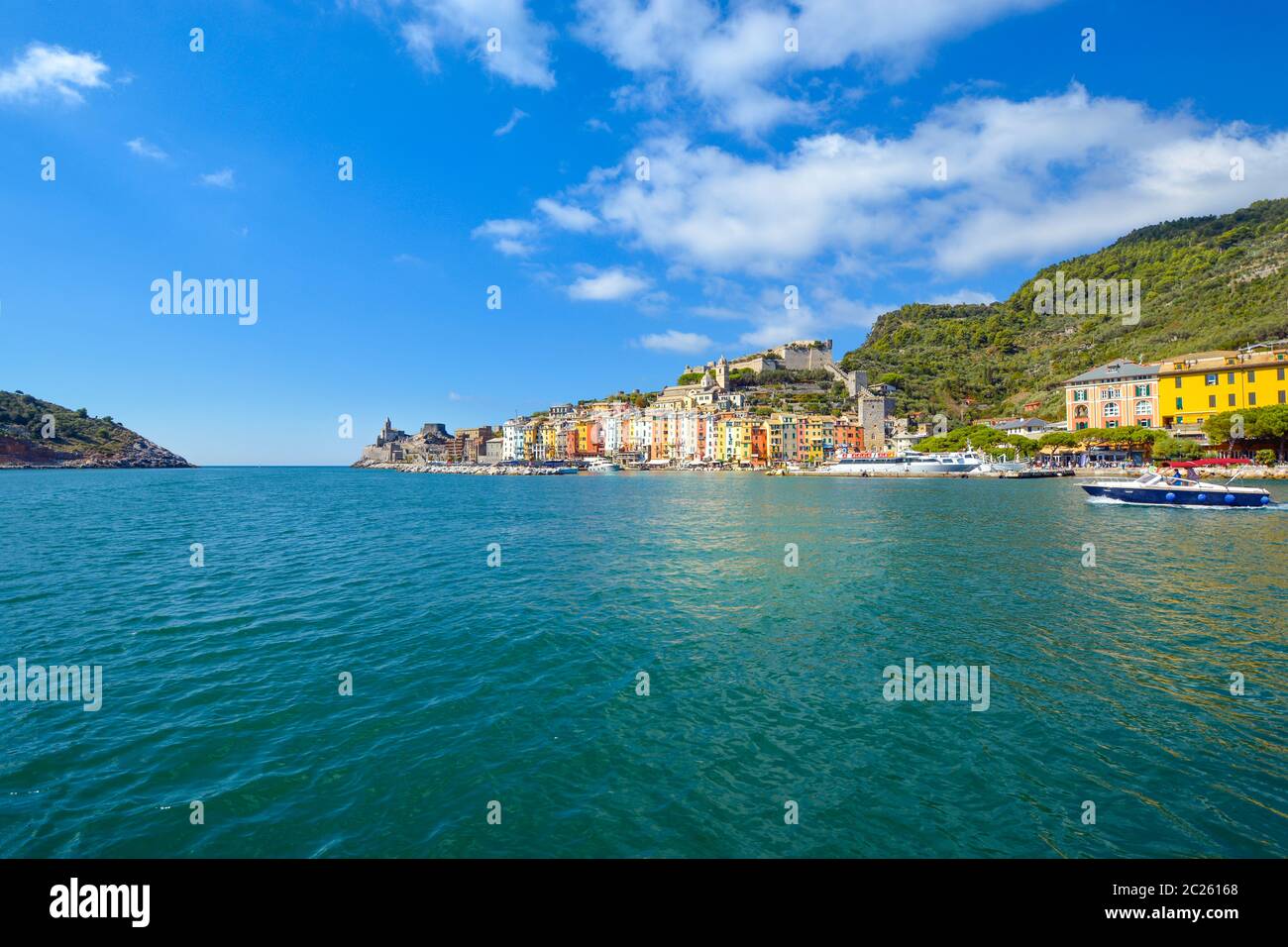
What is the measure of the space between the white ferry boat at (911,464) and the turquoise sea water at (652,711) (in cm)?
7943

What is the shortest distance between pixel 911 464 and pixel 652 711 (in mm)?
104370

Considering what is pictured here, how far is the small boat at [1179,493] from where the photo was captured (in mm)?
38094

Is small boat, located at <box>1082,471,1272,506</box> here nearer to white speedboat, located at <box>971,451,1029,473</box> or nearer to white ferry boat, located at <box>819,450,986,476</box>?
white speedboat, located at <box>971,451,1029,473</box>

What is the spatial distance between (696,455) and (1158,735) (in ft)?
489

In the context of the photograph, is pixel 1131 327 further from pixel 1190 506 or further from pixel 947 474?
pixel 1190 506

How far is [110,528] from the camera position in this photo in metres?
35.5

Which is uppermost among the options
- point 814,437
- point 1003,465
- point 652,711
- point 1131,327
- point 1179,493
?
point 1131,327

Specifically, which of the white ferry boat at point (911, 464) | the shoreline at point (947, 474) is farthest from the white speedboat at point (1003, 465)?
the shoreline at point (947, 474)

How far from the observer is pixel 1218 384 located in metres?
77.8

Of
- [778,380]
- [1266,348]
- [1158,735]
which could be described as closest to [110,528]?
[1158,735]

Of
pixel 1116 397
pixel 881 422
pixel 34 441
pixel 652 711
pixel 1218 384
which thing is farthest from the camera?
pixel 34 441

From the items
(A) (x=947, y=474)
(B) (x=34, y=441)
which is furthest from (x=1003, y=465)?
(B) (x=34, y=441)
